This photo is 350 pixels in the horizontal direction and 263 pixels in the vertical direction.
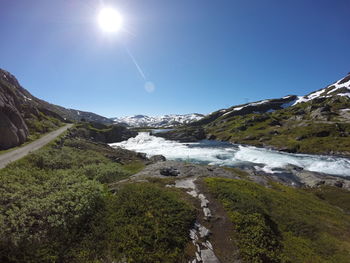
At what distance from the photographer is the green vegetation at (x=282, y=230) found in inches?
412

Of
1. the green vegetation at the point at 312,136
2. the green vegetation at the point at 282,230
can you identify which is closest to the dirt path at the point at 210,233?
the green vegetation at the point at 282,230

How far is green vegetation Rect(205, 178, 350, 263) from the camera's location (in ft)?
34.3

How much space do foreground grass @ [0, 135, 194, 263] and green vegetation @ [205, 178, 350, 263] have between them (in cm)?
391

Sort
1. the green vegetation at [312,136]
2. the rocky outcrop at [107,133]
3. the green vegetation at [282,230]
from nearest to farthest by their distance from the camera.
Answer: the green vegetation at [282,230] < the green vegetation at [312,136] < the rocky outcrop at [107,133]

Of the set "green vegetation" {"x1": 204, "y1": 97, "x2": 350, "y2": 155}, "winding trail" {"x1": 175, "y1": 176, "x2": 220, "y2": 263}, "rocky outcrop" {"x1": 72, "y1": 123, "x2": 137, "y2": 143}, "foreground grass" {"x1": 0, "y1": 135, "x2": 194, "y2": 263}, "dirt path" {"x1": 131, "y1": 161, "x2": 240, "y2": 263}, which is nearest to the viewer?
"foreground grass" {"x1": 0, "y1": 135, "x2": 194, "y2": 263}

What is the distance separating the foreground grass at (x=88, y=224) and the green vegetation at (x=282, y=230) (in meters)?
3.91

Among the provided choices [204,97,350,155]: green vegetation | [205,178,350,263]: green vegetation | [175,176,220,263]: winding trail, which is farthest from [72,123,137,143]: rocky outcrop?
[205,178,350,263]: green vegetation

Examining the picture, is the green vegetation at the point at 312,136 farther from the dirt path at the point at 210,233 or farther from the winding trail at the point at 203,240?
the winding trail at the point at 203,240

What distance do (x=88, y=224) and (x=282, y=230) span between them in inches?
553

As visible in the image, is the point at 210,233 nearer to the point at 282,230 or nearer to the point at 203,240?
the point at 203,240

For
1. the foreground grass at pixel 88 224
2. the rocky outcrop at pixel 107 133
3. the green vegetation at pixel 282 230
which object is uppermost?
the rocky outcrop at pixel 107 133

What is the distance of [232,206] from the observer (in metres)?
14.0

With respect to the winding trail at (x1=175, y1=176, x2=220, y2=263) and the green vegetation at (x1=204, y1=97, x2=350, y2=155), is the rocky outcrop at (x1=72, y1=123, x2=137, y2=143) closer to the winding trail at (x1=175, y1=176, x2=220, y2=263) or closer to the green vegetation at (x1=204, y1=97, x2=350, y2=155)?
the green vegetation at (x1=204, y1=97, x2=350, y2=155)

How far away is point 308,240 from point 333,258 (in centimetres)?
150
